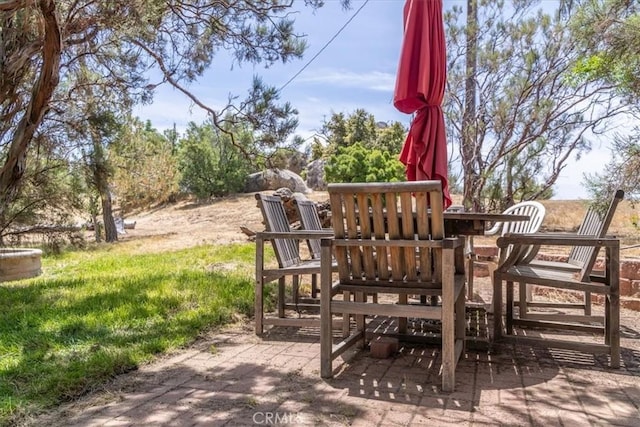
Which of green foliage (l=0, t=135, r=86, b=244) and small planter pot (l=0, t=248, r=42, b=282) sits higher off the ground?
green foliage (l=0, t=135, r=86, b=244)

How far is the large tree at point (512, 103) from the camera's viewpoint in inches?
262

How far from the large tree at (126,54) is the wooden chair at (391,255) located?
2712 millimetres

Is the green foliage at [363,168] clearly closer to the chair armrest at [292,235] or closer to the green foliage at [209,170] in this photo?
the green foliage at [209,170]

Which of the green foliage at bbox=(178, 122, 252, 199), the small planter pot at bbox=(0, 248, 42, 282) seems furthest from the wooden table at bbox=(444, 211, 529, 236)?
the green foliage at bbox=(178, 122, 252, 199)

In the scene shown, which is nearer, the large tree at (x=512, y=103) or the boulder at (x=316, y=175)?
the large tree at (x=512, y=103)

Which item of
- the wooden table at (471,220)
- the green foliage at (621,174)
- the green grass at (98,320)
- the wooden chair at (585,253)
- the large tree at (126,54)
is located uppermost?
the large tree at (126,54)

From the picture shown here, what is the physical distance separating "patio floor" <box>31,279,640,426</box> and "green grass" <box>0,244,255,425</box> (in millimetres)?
150

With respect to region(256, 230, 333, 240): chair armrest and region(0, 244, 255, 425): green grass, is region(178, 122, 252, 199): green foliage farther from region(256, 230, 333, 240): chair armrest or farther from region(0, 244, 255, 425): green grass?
region(256, 230, 333, 240): chair armrest

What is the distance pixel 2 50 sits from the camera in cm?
405

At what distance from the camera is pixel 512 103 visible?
694cm

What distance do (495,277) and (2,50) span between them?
14.6 feet

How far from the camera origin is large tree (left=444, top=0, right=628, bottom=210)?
6645 millimetres

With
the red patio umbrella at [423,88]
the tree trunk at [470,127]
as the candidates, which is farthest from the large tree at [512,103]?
the red patio umbrella at [423,88]

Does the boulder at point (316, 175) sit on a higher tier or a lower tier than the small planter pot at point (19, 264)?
higher
